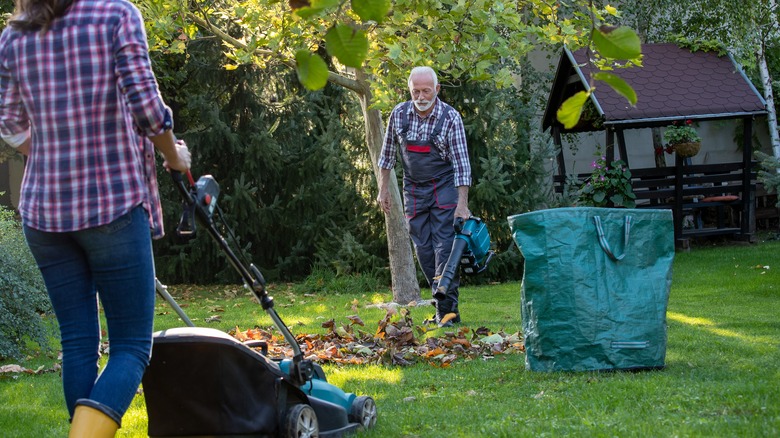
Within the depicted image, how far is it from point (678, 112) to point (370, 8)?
12898 millimetres

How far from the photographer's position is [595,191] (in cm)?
1362

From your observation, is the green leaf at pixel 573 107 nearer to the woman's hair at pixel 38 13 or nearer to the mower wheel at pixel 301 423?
the woman's hair at pixel 38 13

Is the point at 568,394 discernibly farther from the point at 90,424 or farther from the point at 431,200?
the point at 431,200

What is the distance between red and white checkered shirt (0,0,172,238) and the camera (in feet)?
9.32

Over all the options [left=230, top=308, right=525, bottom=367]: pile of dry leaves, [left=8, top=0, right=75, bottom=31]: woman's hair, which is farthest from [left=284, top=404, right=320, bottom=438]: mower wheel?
[left=230, top=308, right=525, bottom=367]: pile of dry leaves

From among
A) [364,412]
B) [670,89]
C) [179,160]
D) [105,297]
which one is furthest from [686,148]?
[105,297]

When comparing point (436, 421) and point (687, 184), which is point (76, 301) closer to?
point (436, 421)

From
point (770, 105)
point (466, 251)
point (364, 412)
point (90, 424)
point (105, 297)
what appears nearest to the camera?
point (90, 424)

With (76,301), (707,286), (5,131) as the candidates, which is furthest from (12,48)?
(707,286)

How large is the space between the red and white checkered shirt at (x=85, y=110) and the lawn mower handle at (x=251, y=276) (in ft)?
0.82

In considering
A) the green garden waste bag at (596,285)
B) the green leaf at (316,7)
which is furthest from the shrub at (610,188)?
the green leaf at (316,7)

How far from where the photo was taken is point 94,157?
2873 mm

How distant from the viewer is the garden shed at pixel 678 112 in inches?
549

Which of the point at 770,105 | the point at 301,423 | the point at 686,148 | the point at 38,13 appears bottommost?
the point at 301,423
